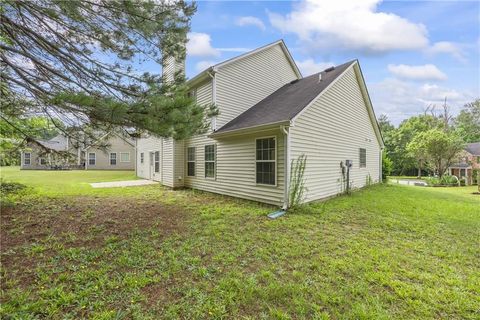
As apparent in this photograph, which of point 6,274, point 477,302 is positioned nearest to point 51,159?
point 6,274

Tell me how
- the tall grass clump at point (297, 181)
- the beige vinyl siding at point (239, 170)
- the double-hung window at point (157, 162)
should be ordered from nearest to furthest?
the tall grass clump at point (297, 181) < the beige vinyl siding at point (239, 170) < the double-hung window at point (157, 162)

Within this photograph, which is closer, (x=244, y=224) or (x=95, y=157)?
(x=244, y=224)

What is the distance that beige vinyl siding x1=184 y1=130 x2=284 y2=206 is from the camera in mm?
7344

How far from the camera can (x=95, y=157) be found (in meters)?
→ 28.7

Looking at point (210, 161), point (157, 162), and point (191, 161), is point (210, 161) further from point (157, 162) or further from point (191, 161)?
point (157, 162)

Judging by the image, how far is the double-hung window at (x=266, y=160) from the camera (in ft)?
24.7

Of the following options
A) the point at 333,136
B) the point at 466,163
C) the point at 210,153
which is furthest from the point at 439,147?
the point at 210,153

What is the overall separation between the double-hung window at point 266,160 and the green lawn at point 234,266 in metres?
1.58

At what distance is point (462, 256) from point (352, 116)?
7.55 m

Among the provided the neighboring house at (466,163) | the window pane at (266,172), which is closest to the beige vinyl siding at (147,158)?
the window pane at (266,172)

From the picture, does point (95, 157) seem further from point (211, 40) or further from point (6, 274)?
point (6, 274)

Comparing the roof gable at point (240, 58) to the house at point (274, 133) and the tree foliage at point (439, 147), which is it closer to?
the house at point (274, 133)

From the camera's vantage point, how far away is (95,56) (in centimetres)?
516

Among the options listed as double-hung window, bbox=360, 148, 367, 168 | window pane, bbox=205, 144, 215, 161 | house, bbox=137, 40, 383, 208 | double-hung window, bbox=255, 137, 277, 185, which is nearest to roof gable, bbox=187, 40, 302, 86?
house, bbox=137, 40, 383, 208
